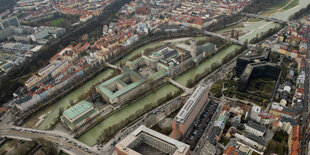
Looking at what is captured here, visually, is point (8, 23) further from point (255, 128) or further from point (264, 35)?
point (264, 35)

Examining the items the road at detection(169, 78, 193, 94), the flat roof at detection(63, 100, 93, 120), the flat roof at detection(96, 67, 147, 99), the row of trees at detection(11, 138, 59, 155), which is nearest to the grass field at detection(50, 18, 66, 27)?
the flat roof at detection(96, 67, 147, 99)

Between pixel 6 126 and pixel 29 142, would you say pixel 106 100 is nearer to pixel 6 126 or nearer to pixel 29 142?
pixel 29 142

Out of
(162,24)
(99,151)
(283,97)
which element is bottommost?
(99,151)

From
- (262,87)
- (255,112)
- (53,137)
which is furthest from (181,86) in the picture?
(53,137)

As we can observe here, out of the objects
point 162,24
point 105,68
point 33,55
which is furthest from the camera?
point 162,24

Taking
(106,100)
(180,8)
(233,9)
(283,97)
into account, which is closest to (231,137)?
(283,97)
